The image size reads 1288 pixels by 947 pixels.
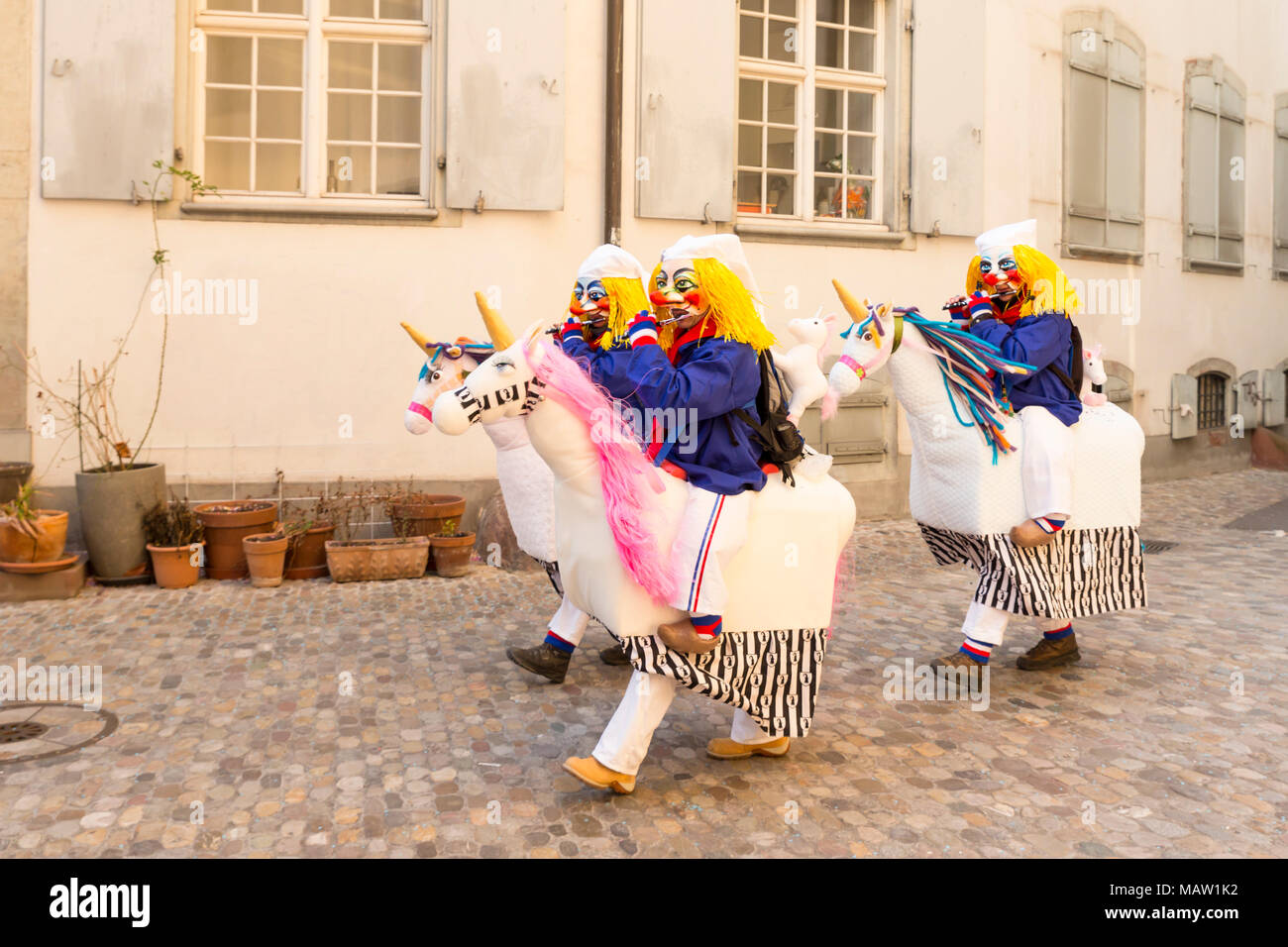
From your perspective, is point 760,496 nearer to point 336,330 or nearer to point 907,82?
point 336,330

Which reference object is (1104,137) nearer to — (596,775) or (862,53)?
(862,53)

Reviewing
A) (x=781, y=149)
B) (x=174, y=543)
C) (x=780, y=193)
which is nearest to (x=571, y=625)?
(x=174, y=543)

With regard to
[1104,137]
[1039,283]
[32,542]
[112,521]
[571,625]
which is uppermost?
[1104,137]

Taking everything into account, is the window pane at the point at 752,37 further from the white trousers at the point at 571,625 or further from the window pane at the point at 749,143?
the white trousers at the point at 571,625

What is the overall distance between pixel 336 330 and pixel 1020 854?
594 cm

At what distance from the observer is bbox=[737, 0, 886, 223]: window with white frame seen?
922 centimetres

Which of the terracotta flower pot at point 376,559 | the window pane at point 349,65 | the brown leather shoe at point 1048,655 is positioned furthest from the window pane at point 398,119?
the brown leather shoe at point 1048,655

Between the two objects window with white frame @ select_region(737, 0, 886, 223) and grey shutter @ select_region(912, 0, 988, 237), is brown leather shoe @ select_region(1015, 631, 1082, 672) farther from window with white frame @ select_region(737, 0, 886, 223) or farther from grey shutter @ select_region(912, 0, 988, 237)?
grey shutter @ select_region(912, 0, 988, 237)

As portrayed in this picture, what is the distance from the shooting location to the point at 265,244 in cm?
764

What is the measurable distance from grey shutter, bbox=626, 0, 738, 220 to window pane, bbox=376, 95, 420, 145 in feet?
5.26

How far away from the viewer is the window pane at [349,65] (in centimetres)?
806

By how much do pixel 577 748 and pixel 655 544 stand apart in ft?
3.68

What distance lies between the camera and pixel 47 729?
426 centimetres

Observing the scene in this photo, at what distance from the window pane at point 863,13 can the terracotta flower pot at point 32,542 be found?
7.36 metres
